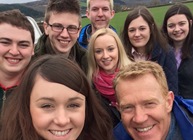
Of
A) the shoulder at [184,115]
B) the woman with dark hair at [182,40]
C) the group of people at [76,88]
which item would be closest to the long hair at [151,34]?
the group of people at [76,88]

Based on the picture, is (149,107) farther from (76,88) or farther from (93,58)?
(93,58)

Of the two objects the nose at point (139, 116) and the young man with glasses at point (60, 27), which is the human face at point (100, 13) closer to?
the young man with glasses at point (60, 27)

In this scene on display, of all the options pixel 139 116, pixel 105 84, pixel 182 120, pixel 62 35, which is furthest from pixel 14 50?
pixel 182 120

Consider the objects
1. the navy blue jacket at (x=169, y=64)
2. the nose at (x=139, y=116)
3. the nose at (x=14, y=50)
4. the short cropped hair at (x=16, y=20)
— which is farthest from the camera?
the navy blue jacket at (x=169, y=64)

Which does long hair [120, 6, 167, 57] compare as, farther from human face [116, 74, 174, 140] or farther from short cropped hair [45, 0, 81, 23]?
human face [116, 74, 174, 140]

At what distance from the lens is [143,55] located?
14.4ft

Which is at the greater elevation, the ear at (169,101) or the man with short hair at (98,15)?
the man with short hair at (98,15)

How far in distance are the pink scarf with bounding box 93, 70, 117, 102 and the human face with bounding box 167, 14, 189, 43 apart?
169cm

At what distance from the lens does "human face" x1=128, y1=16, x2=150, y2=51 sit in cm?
438

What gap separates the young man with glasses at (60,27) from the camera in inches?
138

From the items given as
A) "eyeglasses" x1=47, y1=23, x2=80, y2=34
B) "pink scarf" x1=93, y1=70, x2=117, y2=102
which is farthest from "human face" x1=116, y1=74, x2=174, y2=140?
"eyeglasses" x1=47, y1=23, x2=80, y2=34

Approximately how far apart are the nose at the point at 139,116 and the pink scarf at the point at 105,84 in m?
1.02

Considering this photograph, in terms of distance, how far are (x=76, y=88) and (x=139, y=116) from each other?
1.88 ft

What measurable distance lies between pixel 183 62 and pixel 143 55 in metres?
0.69
